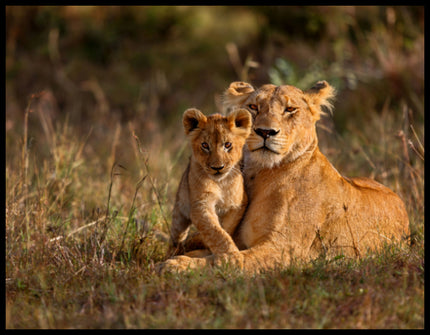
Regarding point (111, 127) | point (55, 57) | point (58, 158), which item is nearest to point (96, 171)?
point (58, 158)

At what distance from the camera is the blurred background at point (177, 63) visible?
11469mm

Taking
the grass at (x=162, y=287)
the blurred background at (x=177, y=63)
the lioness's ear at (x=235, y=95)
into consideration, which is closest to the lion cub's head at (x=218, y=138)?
the lioness's ear at (x=235, y=95)

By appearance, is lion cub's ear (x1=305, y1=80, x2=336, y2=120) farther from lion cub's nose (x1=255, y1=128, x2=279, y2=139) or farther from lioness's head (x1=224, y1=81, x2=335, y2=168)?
lion cub's nose (x1=255, y1=128, x2=279, y2=139)

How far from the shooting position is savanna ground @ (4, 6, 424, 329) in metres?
4.32

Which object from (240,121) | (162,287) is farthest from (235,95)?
(162,287)

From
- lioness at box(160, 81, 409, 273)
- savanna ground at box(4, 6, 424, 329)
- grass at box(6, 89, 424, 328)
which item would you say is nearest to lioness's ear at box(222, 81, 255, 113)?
lioness at box(160, 81, 409, 273)

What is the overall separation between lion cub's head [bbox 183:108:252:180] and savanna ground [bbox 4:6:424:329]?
708mm

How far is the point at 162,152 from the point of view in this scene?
9.31 metres

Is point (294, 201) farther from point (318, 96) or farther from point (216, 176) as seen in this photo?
point (318, 96)

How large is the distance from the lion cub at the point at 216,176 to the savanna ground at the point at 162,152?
388 mm

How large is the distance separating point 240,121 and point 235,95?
0.62 m

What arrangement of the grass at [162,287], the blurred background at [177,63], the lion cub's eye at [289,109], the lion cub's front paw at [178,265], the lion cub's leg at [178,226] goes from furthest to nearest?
the blurred background at [177,63] < the lion cub's leg at [178,226] < the lion cub's eye at [289,109] < the lion cub's front paw at [178,265] < the grass at [162,287]

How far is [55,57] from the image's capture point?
14688 mm

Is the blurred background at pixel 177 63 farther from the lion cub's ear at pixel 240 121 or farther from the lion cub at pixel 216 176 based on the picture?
the lion cub's ear at pixel 240 121
